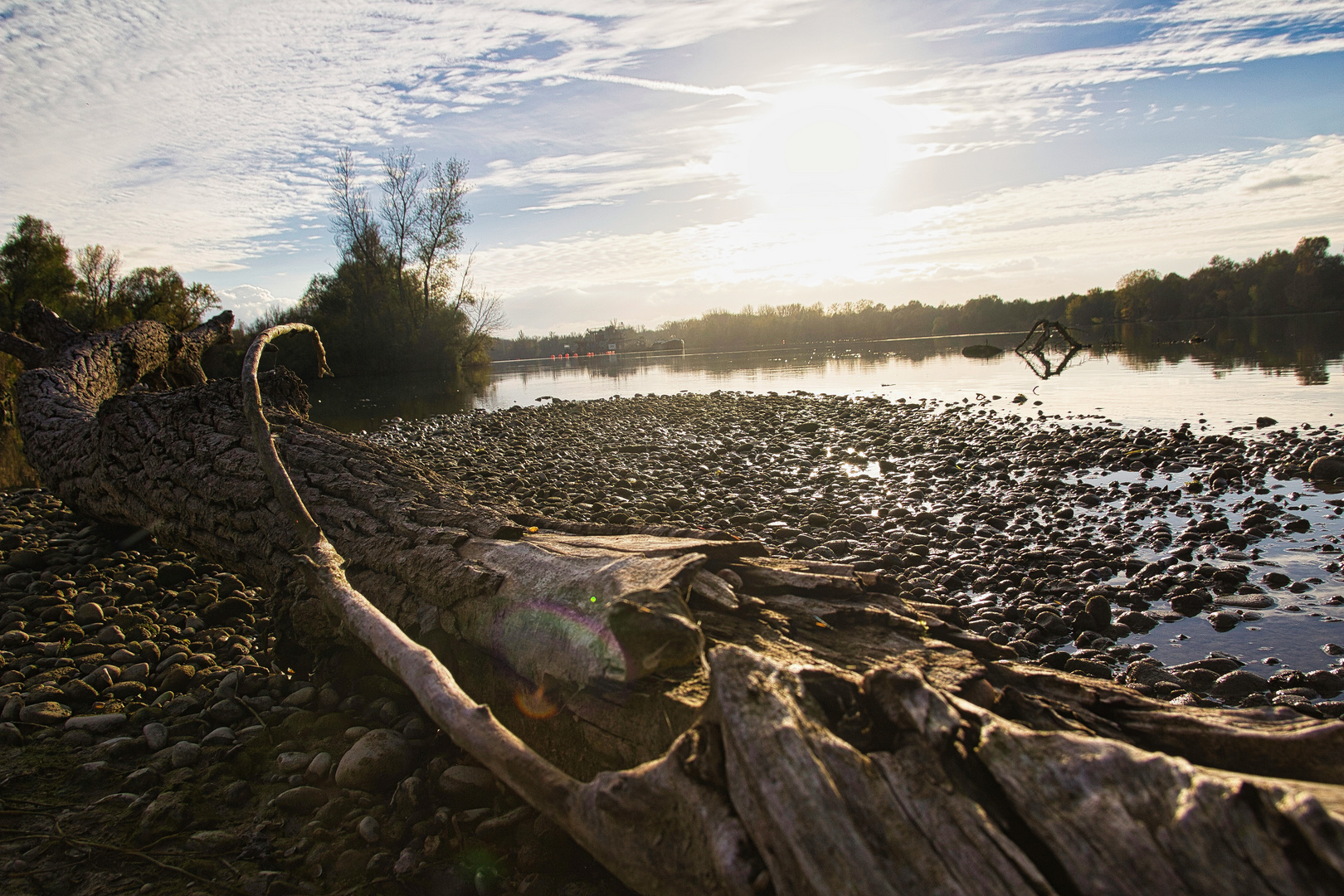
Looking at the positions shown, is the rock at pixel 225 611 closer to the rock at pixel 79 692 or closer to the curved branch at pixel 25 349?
the rock at pixel 79 692

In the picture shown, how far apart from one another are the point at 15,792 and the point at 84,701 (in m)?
0.79

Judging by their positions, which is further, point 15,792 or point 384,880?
point 15,792

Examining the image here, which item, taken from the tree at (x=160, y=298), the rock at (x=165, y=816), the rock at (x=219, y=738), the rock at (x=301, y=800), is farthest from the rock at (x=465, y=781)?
the tree at (x=160, y=298)

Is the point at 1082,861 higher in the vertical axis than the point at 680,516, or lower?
higher

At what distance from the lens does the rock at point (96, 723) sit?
3076 mm

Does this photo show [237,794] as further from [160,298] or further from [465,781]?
[160,298]

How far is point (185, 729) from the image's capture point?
3.08 m

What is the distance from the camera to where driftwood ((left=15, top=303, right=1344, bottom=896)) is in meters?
1.32

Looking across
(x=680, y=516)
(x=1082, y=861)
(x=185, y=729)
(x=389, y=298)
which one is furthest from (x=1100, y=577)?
(x=389, y=298)

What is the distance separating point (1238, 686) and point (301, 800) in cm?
464

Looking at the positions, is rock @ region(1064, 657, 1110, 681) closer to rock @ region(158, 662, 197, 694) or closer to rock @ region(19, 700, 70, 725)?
rock @ region(158, 662, 197, 694)

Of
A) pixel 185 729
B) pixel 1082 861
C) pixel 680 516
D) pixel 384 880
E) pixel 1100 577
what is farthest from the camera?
pixel 680 516

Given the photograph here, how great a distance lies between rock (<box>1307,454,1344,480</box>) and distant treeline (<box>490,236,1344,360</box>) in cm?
8462

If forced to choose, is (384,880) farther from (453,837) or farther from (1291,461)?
(1291,461)
